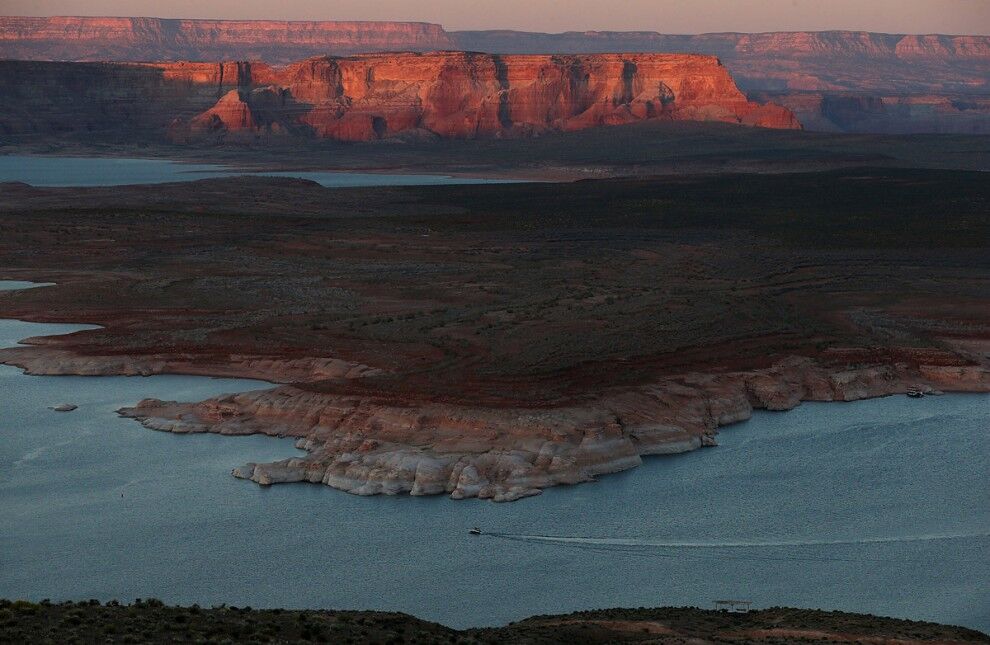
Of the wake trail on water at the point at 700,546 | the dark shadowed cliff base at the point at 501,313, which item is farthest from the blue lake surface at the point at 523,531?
the dark shadowed cliff base at the point at 501,313

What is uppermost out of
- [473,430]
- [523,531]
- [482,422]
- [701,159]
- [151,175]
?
[482,422]

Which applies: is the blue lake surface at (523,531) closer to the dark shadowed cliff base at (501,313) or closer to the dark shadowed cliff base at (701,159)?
the dark shadowed cliff base at (501,313)

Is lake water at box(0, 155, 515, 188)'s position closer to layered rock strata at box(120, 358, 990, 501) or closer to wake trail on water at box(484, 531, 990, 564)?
layered rock strata at box(120, 358, 990, 501)

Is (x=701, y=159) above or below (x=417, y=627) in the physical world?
below

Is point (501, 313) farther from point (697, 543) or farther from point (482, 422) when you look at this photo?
point (697, 543)

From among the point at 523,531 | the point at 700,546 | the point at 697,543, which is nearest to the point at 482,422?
the point at 523,531
